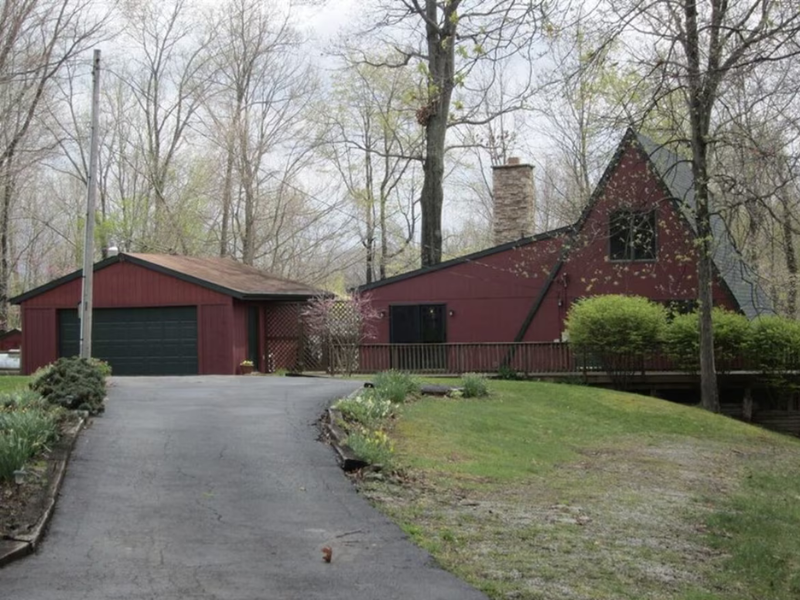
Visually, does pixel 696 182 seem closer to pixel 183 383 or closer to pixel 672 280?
pixel 672 280

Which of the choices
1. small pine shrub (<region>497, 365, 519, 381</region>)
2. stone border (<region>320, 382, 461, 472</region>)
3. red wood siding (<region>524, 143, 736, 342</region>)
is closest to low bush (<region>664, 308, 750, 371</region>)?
red wood siding (<region>524, 143, 736, 342</region>)

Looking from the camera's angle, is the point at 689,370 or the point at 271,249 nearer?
the point at 689,370

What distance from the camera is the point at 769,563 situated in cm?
777

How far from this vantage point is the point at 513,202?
2952 cm

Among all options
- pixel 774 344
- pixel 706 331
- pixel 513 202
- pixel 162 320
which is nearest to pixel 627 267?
pixel 706 331

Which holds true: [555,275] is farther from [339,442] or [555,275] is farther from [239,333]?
[339,442]

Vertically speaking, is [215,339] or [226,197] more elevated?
[226,197]

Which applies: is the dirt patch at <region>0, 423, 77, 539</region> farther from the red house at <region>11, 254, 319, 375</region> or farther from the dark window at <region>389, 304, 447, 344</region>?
the dark window at <region>389, 304, 447, 344</region>

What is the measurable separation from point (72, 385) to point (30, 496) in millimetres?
4952

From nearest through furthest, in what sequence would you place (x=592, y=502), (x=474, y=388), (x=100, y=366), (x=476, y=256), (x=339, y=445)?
1. (x=592, y=502)
2. (x=339, y=445)
3. (x=100, y=366)
4. (x=474, y=388)
5. (x=476, y=256)

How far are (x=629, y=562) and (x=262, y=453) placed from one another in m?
4.77

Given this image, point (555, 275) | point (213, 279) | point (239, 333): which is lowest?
point (239, 333)

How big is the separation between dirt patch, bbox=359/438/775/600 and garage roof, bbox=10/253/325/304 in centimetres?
1627

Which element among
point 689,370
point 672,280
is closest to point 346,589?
point 689,370
